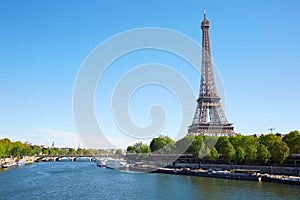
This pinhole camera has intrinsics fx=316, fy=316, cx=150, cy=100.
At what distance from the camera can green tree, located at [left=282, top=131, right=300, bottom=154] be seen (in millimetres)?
34188

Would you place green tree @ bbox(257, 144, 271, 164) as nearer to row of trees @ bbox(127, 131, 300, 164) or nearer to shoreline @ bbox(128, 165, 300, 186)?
row of trees @ bbox(127, 131, 300, 164)

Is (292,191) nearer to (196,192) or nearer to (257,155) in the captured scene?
(196,192)

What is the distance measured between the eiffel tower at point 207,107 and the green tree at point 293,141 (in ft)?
51.0

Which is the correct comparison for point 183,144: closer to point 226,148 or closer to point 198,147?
point 198,147

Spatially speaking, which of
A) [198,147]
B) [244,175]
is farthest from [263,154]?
[198,147]

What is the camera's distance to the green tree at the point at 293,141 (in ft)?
112

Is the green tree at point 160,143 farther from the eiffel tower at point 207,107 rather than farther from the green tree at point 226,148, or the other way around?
the green tree at point 226,148

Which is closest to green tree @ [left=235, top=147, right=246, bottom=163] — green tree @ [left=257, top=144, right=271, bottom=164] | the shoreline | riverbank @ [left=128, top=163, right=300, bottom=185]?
green tree @ [left=257, top=144, right=271, bottom=164]

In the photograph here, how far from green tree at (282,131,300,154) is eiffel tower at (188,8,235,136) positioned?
15541 millimetres

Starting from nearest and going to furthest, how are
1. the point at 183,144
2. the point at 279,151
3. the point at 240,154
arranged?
the point at 279,151
the point at 240,154
the point at 183,144

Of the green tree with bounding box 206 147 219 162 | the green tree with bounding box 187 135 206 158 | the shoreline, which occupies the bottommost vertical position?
the shoreline

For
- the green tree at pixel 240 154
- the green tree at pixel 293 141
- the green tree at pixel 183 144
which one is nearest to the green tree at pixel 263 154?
the green tree at pixel 240 154

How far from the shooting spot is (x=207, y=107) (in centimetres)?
5441

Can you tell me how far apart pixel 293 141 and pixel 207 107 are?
828 inches
